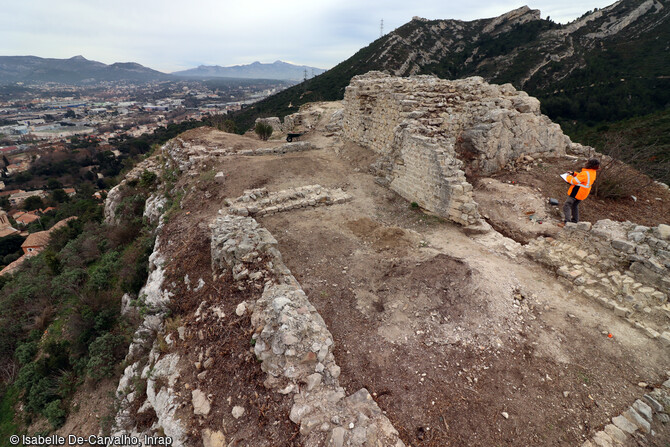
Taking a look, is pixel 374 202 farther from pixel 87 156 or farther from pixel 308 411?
pixel 87 156

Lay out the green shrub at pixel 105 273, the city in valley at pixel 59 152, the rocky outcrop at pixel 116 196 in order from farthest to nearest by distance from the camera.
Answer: the city in valley at pixel 59 152
the rocky outcrop at pixel 116 196
the green shrub at pixel 105 273

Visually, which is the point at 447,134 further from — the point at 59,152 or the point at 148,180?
the point at 59,152

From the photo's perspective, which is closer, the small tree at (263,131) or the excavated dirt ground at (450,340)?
the excavated dirt ground at (450,340)

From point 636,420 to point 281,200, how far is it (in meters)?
8.92

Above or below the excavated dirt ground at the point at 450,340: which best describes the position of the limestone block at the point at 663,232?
above

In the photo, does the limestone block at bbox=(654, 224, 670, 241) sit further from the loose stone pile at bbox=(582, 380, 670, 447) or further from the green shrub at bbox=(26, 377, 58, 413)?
the green shrub at bbox=(26, 377, 58, 413)

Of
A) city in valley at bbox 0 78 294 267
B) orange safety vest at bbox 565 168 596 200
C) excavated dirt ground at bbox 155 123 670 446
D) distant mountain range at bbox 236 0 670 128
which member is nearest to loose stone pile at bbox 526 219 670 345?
excavated dirt ground at bbox 155 123 670 446

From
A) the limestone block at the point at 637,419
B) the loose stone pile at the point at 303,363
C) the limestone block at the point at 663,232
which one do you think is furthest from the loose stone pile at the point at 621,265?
the loose stone pile at the point at 303,363

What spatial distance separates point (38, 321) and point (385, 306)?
1228 centimetres

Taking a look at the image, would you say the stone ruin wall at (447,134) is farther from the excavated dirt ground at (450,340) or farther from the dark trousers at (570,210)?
the dark trousers at (570,210)

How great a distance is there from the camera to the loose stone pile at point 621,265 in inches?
207

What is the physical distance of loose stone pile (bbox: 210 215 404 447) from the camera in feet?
12.0

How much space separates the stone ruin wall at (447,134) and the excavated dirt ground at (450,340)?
4.57 ft

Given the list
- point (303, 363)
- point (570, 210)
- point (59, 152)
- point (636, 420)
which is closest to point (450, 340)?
point (636, 420)
